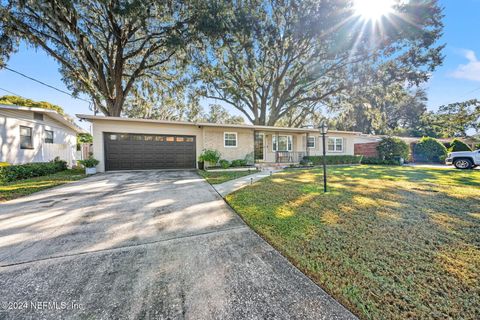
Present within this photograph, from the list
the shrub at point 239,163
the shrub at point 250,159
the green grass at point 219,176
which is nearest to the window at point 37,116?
the green grass at point 219,176

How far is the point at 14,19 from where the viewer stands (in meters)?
9.48

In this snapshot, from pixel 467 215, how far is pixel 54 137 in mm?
18815

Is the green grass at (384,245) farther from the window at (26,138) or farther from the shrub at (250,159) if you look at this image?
the window at (26,138)

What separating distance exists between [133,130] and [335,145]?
50.0ft

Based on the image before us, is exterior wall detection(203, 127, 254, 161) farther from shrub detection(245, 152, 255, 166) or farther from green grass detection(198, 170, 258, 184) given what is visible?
green grass detection(198, 170, 258, 184)

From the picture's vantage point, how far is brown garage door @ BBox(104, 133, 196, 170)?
32.6ft

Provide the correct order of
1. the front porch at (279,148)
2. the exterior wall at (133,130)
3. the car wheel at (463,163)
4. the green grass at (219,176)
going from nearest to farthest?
the green grass at (219,176), the exterior wall at (133,130), the car wheel at (463,163), the front porch at (279,148)

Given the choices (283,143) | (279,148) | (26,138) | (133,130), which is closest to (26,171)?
(26,138)

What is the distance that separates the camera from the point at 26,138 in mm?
9766

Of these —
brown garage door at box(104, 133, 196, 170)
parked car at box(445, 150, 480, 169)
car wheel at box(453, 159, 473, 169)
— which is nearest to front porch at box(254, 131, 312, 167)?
brown garage door at box(104, 133, 196, 170)

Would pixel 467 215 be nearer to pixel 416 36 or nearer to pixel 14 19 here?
pixel 416 36

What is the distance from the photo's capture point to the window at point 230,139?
12.0m

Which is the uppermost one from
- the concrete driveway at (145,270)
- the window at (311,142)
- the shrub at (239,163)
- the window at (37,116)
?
the window at (37,116)

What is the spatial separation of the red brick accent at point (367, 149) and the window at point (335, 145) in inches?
136
